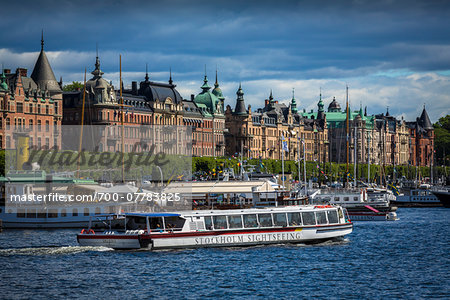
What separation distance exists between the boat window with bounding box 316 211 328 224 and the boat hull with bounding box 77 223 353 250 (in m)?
0.39

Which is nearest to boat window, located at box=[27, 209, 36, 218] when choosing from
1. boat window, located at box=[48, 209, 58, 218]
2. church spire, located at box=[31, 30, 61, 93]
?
boat window, located at box=[48, 209, 58, 218]

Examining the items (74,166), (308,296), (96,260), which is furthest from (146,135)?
(308,296)

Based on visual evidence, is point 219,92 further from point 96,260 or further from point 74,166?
point 96,260

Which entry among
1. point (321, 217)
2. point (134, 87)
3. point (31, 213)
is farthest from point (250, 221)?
point (134, 87)

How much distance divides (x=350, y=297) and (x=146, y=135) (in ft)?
396

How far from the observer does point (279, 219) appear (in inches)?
2441

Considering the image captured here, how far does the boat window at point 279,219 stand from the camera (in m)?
61.8

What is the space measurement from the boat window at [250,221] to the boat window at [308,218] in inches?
157

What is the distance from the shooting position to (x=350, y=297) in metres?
43.5

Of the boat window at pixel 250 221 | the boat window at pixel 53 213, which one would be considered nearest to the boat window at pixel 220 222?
the boat window at pixel 250 221

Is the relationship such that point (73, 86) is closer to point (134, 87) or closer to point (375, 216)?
point (134, 87)

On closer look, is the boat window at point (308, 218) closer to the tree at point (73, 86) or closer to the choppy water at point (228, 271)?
the choppy water at point (228, 271)

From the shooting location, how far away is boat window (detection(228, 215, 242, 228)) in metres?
60.1

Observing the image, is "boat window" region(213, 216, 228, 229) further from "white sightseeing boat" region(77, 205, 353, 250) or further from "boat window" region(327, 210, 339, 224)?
"boat window" region(327, 210, 339, 224)
